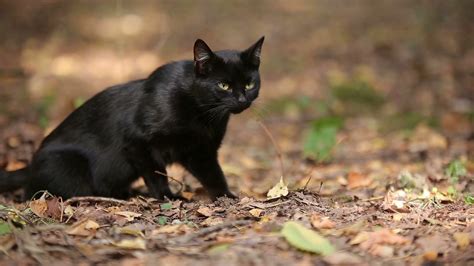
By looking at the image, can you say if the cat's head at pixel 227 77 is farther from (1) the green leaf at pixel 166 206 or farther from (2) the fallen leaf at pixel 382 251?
(2) the fallen leaf at pixel 382 251

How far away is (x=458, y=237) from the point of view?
2887 mm

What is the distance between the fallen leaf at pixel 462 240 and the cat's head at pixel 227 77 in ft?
5.64

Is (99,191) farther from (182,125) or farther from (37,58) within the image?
(37,58)

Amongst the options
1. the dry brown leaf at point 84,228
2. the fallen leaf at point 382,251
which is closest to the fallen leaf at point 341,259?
the fallen leaf at point 382,251

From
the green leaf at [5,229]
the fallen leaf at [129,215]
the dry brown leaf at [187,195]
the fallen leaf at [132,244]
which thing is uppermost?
the green leaf at [5,229]

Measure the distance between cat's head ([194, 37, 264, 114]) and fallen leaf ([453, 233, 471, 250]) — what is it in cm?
172

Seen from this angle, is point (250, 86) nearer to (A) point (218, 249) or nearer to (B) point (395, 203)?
(B) point (395, 203)

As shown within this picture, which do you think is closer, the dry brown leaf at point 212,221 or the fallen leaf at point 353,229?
the fallen leaf at point 353,229

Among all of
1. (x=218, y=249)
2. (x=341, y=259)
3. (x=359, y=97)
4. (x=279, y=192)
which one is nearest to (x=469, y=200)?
(x=279, y=192)

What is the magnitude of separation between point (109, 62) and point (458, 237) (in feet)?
25.2

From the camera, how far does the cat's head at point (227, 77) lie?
13.3ft

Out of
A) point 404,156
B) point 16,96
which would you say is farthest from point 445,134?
point 16,96

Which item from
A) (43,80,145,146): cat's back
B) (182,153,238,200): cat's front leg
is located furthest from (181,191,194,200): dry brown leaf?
(43,80,145,146): cat's back

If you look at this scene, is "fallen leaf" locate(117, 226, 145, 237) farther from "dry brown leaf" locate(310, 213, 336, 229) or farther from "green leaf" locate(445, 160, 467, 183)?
"green leaf" locate(445, 160, 467, 183)
